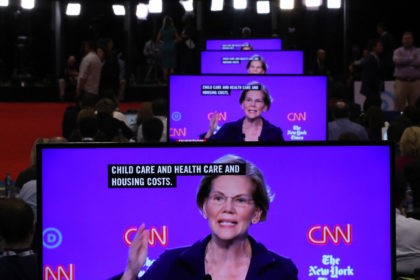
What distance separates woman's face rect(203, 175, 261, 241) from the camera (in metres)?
3.31

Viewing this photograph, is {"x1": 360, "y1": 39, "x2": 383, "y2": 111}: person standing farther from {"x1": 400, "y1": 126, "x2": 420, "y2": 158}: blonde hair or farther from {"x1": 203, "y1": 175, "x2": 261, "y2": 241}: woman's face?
{"x1": 203, "y1": 175, "x2": 261, "y2": 241}: woman's face

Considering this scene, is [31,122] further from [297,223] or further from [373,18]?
[297,223]

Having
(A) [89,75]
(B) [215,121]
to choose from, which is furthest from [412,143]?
(A) [89,75]

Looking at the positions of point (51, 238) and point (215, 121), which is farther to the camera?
point (215, 121)

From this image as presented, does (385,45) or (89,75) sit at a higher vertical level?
(385,45)

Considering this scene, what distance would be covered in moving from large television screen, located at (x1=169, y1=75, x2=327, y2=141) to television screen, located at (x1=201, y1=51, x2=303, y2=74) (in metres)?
3.55

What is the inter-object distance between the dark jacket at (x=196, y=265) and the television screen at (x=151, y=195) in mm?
24

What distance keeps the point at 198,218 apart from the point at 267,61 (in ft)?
29.3

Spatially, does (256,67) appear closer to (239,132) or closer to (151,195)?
(239,132)

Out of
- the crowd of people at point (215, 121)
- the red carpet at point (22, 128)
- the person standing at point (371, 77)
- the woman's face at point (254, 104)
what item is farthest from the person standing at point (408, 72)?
the woman's face at point (254, 104)

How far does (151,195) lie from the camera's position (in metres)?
3.35

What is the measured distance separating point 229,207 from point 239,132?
13.3 ft

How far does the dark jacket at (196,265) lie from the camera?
3299mm

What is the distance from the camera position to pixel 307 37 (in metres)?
28.8
